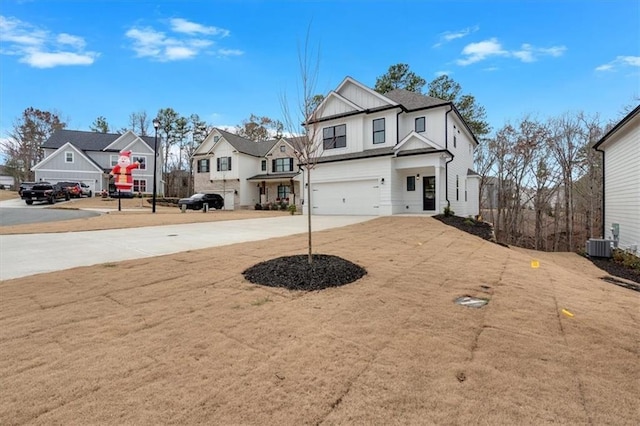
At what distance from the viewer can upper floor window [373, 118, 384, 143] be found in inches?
797

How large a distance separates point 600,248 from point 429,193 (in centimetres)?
901

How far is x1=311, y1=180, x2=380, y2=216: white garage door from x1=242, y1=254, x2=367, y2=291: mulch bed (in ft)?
45.7

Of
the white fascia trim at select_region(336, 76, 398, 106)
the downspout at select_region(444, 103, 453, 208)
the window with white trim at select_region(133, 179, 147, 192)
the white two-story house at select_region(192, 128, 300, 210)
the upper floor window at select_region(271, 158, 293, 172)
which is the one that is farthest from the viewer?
the window with white trim at select_region(133, 179, 147, 192)


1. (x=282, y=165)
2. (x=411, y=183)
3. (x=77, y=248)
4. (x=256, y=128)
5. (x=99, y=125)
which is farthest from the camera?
(x=99, y=125)

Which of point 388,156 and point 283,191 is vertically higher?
point 388,156

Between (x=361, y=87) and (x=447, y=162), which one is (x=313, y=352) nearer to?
(x=447, y=162)

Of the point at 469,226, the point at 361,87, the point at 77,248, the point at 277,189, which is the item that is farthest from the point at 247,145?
the point at 77,248

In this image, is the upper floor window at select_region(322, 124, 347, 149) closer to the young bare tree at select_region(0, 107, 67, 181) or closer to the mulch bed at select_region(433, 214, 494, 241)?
the mulch bed at select_region(433, 214, 494, 241)

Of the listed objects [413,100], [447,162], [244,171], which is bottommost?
[447,162]

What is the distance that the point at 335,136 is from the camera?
21.5 meters

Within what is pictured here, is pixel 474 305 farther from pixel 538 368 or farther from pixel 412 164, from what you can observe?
pixel 412 164

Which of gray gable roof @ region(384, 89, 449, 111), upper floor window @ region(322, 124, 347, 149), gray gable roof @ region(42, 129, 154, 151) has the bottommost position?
upper floor window @ region(322, 124, 347, 149)

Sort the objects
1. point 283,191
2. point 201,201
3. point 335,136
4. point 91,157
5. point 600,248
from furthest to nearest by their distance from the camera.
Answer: point 91,157 → point 283,191 → point 201,201 → point 335,136 → point 600,248

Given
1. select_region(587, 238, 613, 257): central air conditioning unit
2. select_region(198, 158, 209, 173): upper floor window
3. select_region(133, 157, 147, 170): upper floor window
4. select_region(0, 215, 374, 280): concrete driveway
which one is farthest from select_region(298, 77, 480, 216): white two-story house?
select_region(133, 157, 147, 170): upper floor window
